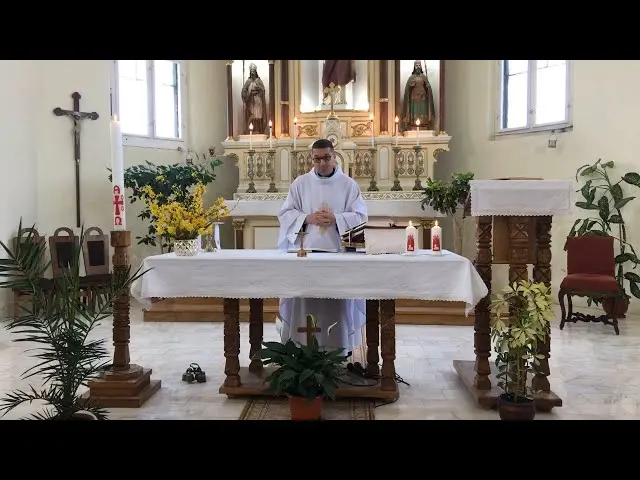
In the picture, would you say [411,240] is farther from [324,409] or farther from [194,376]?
[194,376]

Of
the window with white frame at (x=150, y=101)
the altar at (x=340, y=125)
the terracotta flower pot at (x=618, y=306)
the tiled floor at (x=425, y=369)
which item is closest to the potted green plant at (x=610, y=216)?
the terracotta flower pot at (x=618, y=306)

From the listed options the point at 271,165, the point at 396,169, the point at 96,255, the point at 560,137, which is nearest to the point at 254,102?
the point at 271,165

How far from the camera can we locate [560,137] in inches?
336

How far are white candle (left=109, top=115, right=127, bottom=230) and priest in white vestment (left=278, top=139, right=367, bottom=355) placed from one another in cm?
125

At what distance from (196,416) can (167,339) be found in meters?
2.75

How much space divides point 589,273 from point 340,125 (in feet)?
13.7

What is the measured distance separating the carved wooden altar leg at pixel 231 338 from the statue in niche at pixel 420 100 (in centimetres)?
580

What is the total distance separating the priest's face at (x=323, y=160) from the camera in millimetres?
→ 4398

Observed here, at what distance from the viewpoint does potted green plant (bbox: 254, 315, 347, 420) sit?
3398 millimetres

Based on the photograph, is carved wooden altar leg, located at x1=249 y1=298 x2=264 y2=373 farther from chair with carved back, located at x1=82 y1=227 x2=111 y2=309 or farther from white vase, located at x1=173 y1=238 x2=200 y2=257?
chair with carved back, located at x1=82 y1=227 x2=111 y2=309

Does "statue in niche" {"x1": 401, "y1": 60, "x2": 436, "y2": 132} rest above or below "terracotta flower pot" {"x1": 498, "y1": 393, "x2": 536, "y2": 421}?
above

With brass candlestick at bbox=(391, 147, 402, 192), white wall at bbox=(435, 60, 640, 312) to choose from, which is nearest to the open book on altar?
brass candlestick at bbox=(391, 147, 402, 192)

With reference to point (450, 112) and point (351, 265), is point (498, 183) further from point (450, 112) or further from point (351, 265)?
point (450, 112)
